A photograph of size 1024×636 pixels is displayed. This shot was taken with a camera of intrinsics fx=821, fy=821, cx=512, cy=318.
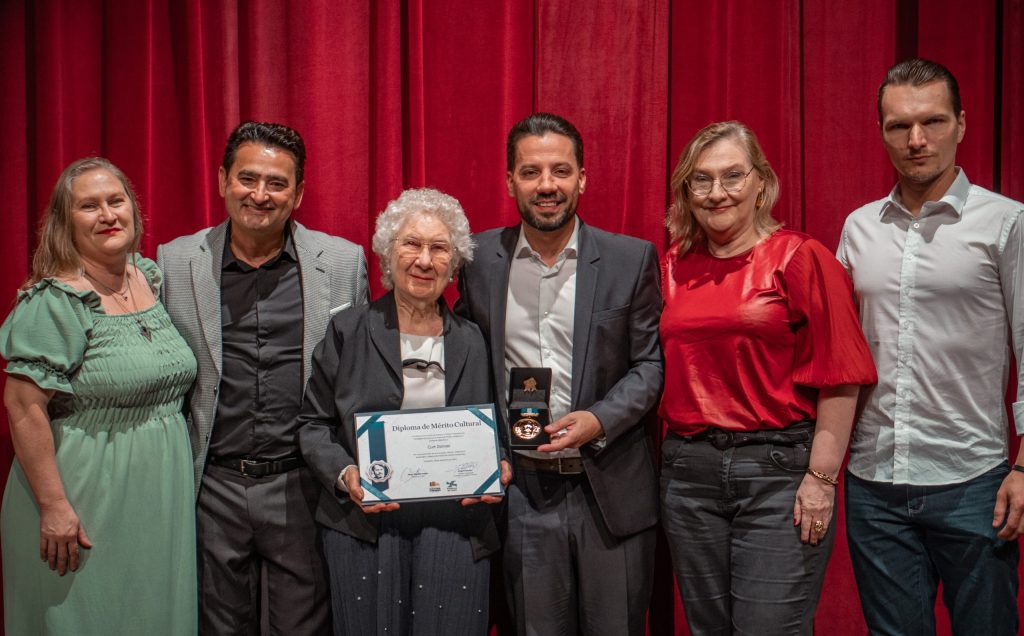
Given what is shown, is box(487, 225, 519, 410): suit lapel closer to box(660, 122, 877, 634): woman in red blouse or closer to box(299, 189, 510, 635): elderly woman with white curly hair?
box(299, 189, 510, 635): elderly woman with white curly hair

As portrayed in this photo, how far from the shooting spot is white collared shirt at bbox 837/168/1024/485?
218 cm

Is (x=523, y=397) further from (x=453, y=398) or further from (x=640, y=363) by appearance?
(x=640, y=363)

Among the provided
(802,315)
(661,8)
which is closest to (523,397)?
(802,315)

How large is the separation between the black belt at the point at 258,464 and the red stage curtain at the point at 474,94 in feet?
3.16

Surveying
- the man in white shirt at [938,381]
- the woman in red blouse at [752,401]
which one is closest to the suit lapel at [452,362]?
the woman in red blouse at [752,401]

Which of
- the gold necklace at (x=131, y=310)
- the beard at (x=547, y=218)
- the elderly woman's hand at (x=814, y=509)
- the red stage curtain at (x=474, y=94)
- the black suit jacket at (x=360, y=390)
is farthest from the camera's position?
the red stage curtain at (x=474, y=94)

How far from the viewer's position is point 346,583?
222cm

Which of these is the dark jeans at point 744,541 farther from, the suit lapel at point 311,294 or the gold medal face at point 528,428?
the suit lapel at point 311,294

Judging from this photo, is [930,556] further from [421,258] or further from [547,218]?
[421,258]

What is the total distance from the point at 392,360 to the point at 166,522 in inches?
31.9

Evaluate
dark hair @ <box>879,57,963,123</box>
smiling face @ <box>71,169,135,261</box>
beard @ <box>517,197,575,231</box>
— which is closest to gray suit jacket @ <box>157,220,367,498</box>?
smiling face @ <box>71,169,135,261</box>

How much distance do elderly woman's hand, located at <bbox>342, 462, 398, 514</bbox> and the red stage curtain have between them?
3.82ft

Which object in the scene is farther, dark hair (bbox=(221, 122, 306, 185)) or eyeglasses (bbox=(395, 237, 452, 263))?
dark hair (bbox=(221, 122, 306, 185))

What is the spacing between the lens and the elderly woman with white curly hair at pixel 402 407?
86.6 inches
